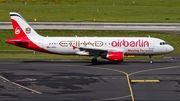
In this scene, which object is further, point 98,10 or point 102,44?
point 98,10

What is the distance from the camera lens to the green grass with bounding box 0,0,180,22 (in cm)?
11356

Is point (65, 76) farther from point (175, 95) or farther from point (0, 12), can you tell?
point (0, 12)

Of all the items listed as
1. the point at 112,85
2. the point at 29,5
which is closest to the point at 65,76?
the point at 112,85

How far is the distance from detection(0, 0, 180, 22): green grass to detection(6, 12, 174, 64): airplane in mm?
44098

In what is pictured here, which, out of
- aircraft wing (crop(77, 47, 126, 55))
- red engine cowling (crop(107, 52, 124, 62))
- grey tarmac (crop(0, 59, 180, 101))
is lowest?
grey tarmac (crop(0, 59, 180, 101))

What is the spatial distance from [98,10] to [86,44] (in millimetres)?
65356

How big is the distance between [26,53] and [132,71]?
22.2m

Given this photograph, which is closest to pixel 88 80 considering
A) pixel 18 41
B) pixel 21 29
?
pixel 18 41

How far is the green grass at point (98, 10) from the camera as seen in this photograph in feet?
373

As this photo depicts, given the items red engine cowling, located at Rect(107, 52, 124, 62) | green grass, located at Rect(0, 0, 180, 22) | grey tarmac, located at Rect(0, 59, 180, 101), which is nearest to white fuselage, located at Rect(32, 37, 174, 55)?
red engine cowling, located at Rect(107, 52, 124, 62)

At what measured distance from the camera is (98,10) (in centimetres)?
12988

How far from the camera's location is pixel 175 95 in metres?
46.0

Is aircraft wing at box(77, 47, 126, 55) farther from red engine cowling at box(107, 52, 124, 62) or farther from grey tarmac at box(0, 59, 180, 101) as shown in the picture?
grey tarmac at box(0, 59, 180, 101)

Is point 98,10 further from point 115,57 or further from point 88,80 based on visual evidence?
point 88,80
